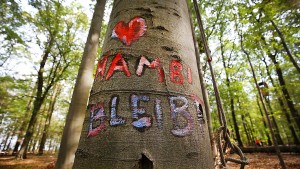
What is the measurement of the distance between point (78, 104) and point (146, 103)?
2492 mm

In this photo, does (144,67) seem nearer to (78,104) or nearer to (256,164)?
(78,104)

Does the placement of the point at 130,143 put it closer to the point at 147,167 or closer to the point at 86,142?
the point at 147,167

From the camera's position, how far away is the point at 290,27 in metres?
7.41

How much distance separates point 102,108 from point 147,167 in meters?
0.31

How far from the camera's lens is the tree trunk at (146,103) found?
0.69m

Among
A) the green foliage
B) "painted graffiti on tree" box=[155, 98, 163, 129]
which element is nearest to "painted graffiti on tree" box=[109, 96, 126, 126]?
"painted graffiti on tree" box=[155, 98, 163, 129]

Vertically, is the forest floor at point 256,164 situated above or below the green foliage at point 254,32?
below

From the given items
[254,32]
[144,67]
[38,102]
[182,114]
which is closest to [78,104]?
[144,67]

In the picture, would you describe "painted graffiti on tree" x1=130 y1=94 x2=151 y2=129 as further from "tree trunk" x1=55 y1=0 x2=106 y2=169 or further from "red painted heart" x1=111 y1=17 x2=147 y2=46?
"tree trunk" x1=55 y1=0 x2=106 y2=169

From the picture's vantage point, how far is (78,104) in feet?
9.78

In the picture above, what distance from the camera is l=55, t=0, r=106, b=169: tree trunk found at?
2.83m

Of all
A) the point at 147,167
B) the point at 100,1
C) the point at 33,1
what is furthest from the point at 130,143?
the point at 33,1

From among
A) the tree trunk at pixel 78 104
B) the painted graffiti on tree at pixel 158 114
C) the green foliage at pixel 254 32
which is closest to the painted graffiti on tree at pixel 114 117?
the painted graffiti on tree at pixel 158 114

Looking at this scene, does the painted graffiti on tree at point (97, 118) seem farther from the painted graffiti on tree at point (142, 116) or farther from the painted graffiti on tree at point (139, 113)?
the painted graffiti on tree at point (139, 113)
